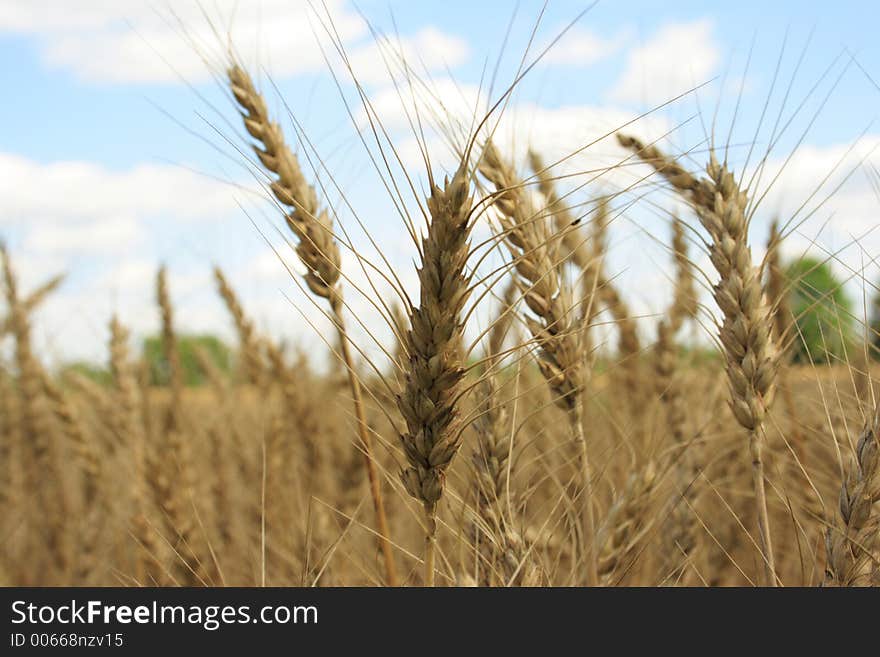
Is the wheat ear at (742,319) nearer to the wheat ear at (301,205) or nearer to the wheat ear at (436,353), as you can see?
the wheat ear at (436,353)

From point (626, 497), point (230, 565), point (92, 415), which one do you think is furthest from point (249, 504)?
point (626, 497)

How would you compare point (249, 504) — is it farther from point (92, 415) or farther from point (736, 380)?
point (736, 380)

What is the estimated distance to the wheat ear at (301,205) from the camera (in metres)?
1.86

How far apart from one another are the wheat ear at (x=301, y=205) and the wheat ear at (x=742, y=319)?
757 mm

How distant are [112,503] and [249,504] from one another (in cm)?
99

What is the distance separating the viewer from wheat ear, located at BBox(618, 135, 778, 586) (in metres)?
1.66

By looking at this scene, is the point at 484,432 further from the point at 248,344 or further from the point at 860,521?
the point at 248,344

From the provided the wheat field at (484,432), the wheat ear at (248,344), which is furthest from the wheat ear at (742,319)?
the wheat ear at (248,344)

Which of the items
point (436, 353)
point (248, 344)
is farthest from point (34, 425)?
point (436, 353)

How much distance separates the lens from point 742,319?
170 cm

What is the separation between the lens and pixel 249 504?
455cm

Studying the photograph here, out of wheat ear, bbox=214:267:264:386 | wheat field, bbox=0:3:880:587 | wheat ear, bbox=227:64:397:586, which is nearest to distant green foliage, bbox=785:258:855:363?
wheat field, bbox=0:3:880:587

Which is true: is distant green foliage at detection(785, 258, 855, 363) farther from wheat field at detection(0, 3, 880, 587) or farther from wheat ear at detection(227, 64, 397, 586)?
wheat ear at detection(227, 64, 397, 586)

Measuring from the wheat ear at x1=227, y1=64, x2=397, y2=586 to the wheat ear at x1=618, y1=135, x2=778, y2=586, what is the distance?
2.48ft
